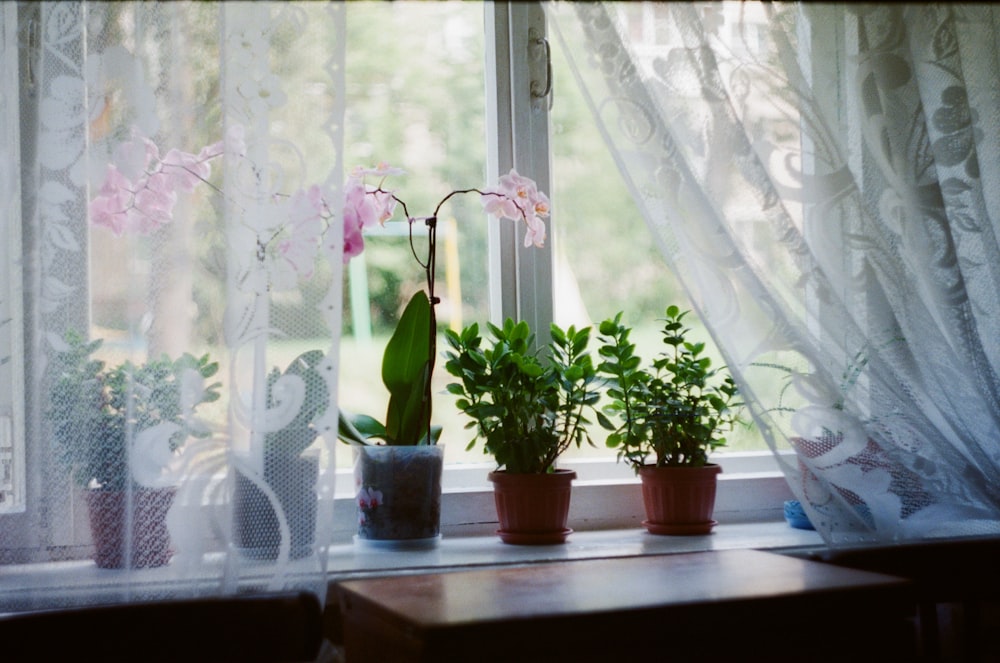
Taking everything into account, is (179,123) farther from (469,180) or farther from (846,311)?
(846,311)

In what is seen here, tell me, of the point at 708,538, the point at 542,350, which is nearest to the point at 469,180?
the point at 542,350

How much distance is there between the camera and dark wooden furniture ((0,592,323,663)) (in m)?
1.24

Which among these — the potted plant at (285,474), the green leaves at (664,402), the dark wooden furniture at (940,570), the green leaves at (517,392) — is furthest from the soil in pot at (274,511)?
the dark wooden furniture at (940,570)

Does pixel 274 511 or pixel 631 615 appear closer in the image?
pixel 631 615

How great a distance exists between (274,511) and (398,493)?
0.31 metres

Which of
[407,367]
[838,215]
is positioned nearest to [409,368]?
[407,367]

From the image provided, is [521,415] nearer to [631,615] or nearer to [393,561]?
[393,561]

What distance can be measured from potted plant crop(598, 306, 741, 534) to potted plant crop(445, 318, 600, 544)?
0.07m

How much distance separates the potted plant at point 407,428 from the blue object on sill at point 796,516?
2.12 ft

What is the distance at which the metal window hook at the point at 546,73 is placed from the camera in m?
2.02

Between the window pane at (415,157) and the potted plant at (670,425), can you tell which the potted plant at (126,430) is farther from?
the potted plant at (670,425)

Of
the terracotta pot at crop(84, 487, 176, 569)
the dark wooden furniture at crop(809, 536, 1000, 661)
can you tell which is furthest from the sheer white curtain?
the terracotta pot at crop(84, 487, 176, 569)

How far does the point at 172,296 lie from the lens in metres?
1.51

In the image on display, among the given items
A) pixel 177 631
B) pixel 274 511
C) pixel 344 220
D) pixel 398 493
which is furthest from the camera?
pixel 398 493
